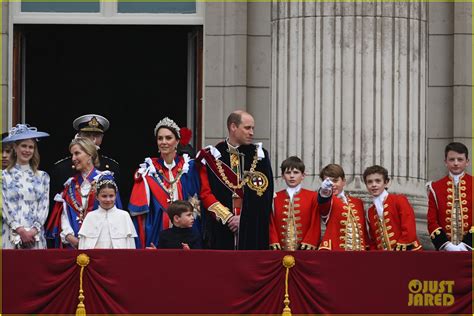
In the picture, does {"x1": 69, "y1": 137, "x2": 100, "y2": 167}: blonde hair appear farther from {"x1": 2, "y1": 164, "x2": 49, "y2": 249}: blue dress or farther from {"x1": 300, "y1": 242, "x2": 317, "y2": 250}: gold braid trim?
{"x1": 300, "y1": 242, "x2": 317, "y2": 250}: gold braid trim

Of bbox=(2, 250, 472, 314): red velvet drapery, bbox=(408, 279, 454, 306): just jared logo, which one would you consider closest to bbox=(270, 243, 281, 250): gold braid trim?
bbox=(2, 250, 472, 314): red velvet drapery

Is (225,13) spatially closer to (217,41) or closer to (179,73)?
(217,41)

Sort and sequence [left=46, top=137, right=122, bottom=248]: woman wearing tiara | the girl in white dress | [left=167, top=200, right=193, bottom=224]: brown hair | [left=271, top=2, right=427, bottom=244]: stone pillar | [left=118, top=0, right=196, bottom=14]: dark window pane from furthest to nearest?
[left=118, top=0, right=196, bottom=14]: dark window pane, [left=271, top=2, right=427, bottom=244]: stone pillar, [left=46, top=137, right=122, bottom=248]: woman wearing tiara, the girl in white dress, [left=167, top=200, right=193, bottom=224]: brown hair

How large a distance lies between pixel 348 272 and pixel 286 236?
1154 millimetres

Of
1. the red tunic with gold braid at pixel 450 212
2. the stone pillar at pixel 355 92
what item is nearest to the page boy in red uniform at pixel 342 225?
the red tunic with gold braid at pixel 450 212

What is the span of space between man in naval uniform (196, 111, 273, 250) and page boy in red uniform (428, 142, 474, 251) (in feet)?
5.49

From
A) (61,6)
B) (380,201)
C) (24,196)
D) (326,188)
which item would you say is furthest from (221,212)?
(61,6)

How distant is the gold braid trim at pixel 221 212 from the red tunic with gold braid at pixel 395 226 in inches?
58.1

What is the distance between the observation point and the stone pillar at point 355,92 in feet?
66.6

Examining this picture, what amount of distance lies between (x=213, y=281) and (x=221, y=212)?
103 cm

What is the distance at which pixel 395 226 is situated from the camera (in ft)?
57.2

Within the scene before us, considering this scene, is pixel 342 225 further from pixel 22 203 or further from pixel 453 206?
pixel 22 203

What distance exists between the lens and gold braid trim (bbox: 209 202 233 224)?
17.1 m

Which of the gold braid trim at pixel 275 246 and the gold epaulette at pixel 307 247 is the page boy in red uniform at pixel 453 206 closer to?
the gold epaulette at pixel 307 247
